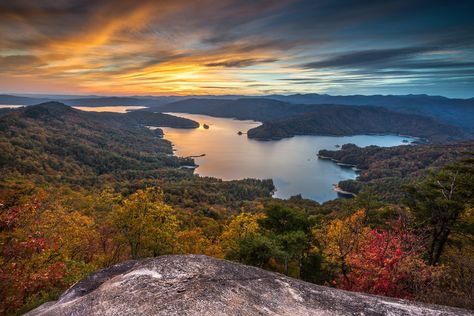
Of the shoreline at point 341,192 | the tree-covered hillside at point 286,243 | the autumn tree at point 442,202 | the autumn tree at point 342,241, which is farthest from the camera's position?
the shoreline at point 341,192

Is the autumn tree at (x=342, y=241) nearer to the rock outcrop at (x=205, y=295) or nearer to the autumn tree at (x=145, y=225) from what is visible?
the autumn tree at (x=145, y=225)

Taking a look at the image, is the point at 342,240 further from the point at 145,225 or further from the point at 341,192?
the point at 341,192

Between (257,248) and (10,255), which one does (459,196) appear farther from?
(10,255)

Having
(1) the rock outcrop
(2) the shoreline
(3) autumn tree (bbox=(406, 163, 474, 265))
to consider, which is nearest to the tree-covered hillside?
(3) autumn tree (bbox=(406, 163, 474, 265))

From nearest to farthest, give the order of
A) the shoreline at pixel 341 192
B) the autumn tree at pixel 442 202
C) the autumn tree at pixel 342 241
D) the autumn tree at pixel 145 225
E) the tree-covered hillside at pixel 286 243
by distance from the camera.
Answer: the tree-covered hillside at pixel 286 243, the autumn tree at pixel 442 202, the autumn tree at pixel 145 225, the autumn tree at pixel 342 241, the shoreline at pixel 341 192

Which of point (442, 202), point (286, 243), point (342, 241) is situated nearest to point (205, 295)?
point (442, 202)

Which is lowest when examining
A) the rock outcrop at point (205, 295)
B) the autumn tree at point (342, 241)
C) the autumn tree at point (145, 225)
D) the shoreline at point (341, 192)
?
the shoreline at point (341, 192)

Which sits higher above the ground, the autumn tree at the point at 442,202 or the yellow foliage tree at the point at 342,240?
the autumn tree at the point at 442,202

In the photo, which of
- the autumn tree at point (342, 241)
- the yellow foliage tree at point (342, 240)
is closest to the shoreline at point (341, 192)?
the yellow foliage tree at point (342, 240)

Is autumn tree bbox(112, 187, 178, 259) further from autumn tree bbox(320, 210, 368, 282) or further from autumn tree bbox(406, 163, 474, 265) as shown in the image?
autumn tree bbox(406, 163, 474, 265)
